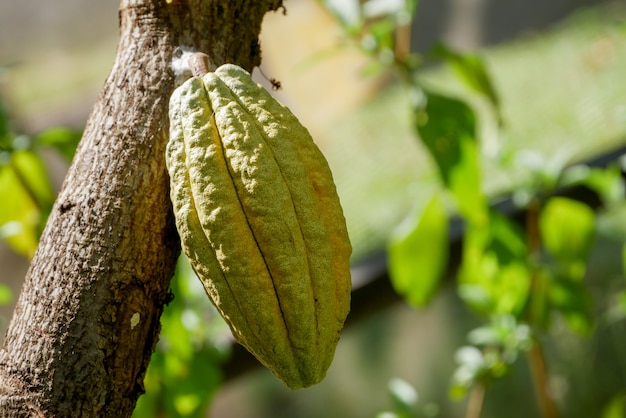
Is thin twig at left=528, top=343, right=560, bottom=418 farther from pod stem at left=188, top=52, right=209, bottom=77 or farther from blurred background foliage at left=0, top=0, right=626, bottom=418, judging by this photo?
pod stem at left=188, top=52, right=209, bottom=77

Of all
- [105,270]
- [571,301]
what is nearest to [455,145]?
[571,301]

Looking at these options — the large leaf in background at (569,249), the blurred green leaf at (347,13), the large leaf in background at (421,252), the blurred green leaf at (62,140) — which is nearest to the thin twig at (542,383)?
the large leaf in background at (569,249)

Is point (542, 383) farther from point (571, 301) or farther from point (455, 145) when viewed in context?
point (455, 145)

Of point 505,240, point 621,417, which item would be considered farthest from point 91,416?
point 621,417

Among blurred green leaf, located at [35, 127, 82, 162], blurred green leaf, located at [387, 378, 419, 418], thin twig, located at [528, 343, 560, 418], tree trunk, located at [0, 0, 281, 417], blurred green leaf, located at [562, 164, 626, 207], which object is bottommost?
thin twig, located at [528, 343, 560, 418]

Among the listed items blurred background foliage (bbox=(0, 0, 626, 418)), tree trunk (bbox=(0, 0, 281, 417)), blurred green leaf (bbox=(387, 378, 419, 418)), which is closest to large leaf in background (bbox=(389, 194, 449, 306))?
blurred background foliage (bbox=(0, 0, 626, 418))

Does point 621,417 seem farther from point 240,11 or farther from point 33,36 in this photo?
point 33,36
